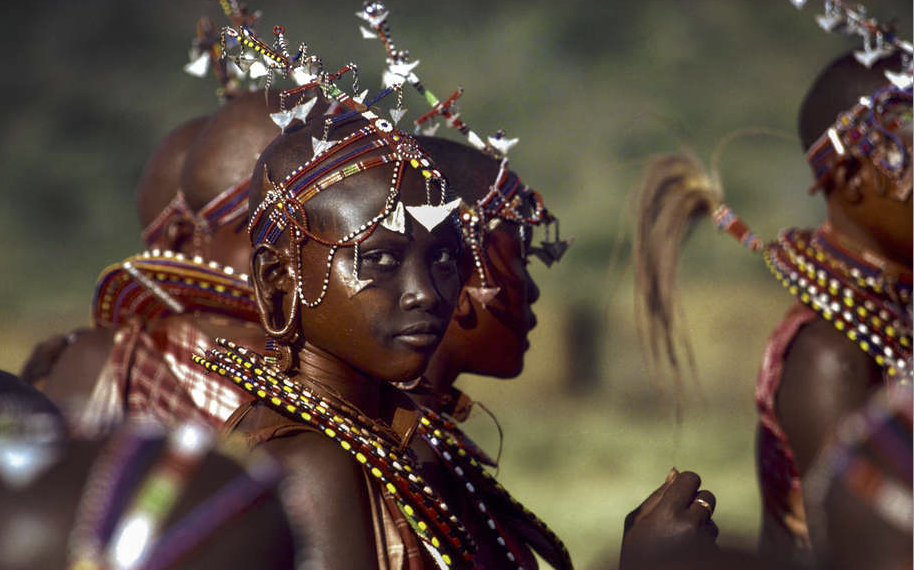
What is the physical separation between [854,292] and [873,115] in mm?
607

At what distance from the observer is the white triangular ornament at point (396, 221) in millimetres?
2494

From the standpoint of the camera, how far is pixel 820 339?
426 cm

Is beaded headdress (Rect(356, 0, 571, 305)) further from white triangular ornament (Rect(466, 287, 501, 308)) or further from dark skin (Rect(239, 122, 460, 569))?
dark skin (Rect(239, 122, 460, 569))

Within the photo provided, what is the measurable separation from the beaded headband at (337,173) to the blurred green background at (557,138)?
7082mm

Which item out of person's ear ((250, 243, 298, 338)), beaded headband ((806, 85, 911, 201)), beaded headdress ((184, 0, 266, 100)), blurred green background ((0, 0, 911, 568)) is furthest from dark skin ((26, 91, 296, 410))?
blurred green background ((0, 0, 911, 568))

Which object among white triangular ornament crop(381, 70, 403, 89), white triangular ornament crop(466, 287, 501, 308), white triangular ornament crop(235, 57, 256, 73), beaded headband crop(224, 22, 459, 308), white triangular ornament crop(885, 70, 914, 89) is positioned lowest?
beaded headband crop(224, 22, 459, 308)

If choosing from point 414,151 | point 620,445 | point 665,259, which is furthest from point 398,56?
point 620,445

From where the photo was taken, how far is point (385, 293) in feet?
8.23

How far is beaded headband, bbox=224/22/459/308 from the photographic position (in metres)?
2.51

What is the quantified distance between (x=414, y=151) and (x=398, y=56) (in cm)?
79

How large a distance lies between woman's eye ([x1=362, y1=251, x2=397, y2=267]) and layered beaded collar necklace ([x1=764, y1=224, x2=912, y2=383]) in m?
2.17

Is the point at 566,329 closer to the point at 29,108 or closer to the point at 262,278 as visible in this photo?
the point at 29,108

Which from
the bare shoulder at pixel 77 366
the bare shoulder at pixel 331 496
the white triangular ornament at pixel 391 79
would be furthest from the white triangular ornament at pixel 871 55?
the bare shoulder at pixel 331 496

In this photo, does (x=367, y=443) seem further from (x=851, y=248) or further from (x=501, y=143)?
(x=851, y=248)
